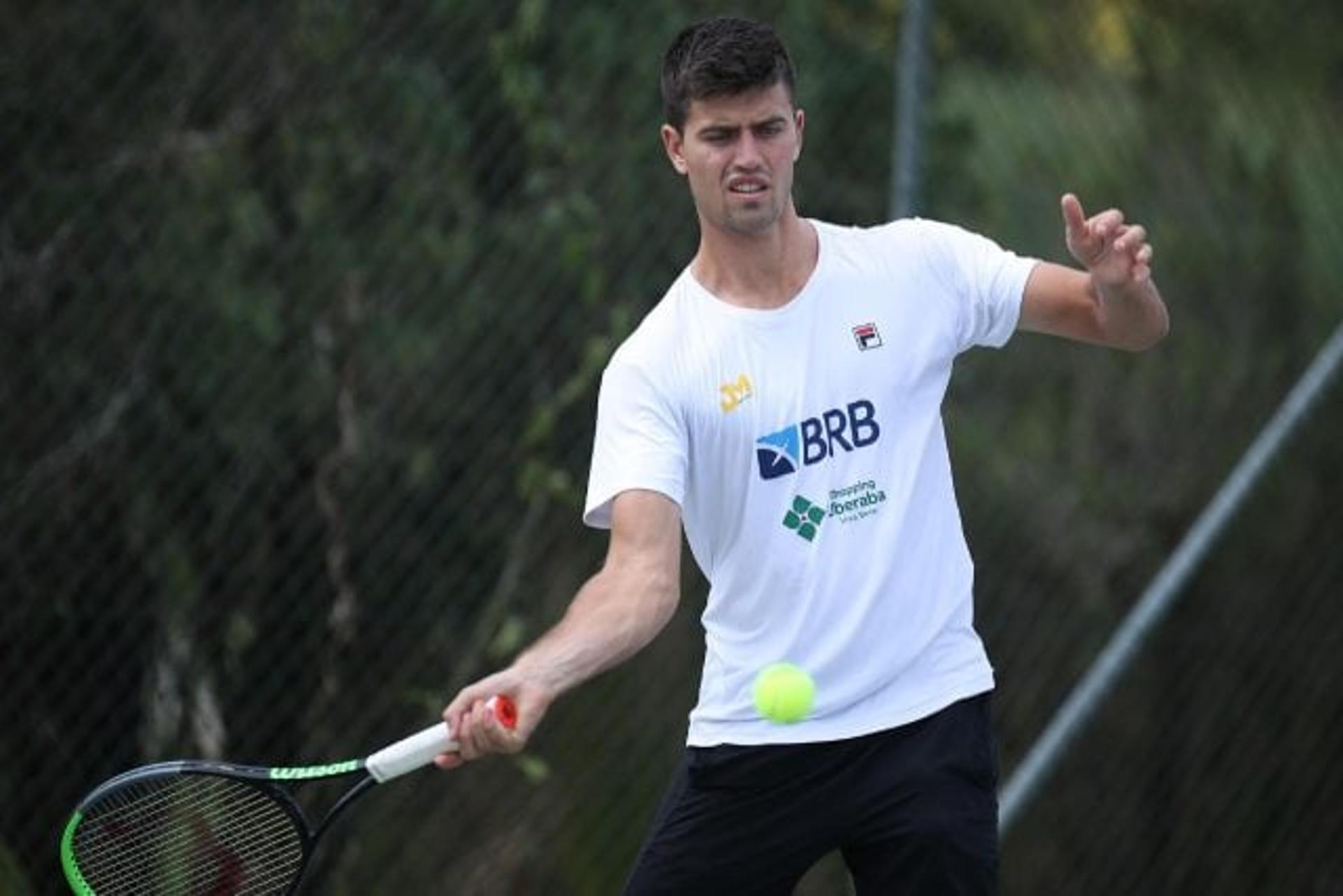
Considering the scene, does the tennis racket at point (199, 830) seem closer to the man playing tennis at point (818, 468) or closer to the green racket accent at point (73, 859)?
the green racket accent at point (73, 859)

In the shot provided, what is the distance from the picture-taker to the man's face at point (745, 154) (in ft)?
12.4

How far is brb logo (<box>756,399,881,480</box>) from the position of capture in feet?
12.4

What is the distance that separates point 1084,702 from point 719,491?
176 cm

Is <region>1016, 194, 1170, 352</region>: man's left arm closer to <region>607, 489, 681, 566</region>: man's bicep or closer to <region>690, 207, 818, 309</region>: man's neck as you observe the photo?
<region>690, 207, 818, 309</region>: man's neck

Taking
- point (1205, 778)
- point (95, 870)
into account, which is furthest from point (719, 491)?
point (1205, 778)

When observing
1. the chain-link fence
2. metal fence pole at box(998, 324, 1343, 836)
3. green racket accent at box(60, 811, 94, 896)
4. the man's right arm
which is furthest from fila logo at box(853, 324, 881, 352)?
metal fence pole at box(998, 324, 1343, 836)

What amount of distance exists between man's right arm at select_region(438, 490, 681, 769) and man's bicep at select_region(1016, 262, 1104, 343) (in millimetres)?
734

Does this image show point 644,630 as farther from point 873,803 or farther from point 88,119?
point 88,119

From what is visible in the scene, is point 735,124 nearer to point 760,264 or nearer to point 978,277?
point 760,264

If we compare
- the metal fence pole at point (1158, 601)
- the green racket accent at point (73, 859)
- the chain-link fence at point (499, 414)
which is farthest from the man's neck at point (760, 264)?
the metal fence pole at point (1158, 601)

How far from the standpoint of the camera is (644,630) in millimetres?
3539

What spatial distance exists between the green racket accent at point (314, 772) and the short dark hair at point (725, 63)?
119 centimetres

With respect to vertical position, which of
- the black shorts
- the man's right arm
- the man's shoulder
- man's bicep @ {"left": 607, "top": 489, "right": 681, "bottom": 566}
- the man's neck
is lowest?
the black shorts

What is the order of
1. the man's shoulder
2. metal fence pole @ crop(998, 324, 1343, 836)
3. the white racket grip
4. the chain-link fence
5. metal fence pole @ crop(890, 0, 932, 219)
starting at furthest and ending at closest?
metal fence pole @ crop(890, 0, 932, 219) < metal fence pole @ crop(998, 324, 1343, 836) < the chain-link fence < the man's shoulder < the white racket grip
